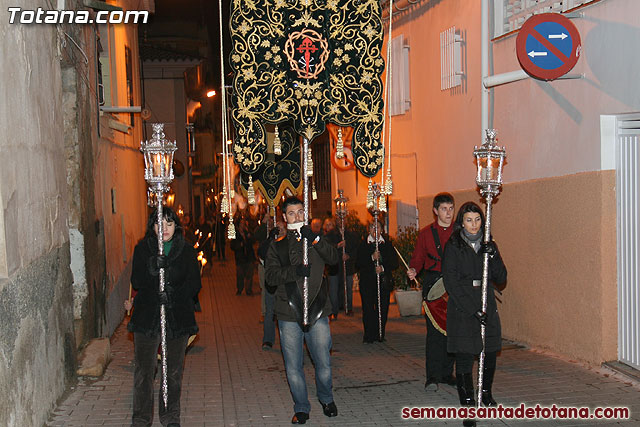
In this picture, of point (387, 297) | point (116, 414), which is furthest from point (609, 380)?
point (116, 414)

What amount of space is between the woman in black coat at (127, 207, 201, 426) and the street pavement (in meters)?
0.67

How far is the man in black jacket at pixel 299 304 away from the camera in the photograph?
24.9 ft

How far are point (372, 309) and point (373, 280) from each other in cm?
46

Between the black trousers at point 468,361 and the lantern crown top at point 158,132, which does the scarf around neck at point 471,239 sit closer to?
the black trousers at point 468,361

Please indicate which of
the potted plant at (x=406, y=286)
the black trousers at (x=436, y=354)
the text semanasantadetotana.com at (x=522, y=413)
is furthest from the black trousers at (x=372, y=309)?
the text semanasantadetotana.com at (x=522, y=413)

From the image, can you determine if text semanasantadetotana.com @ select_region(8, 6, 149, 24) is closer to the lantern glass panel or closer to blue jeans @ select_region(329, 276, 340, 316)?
the lantern glass panel

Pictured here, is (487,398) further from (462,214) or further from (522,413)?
(462,214)

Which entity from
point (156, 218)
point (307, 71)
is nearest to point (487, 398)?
point (156, 218)

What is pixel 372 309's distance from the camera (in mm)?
12195

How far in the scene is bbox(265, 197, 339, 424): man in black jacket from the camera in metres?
7.60

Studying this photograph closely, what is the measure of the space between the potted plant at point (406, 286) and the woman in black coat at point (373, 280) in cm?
236

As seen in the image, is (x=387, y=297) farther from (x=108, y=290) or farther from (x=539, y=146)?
(x=108, y=290)

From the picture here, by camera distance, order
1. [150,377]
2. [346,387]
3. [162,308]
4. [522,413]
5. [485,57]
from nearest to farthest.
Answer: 1. [162,308]
2. [150,377]
3. [522,413]
4. [346,387]
5. [485,57]

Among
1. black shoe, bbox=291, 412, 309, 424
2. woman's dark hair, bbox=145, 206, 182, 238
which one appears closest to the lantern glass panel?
black shoe, bbox=291, 412, 309, 424
